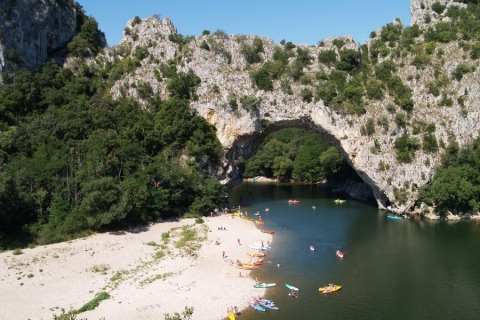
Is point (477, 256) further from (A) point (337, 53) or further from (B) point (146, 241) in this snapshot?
(A) point (337, 53)

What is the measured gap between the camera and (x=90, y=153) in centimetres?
5197

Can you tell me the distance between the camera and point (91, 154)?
51.7m

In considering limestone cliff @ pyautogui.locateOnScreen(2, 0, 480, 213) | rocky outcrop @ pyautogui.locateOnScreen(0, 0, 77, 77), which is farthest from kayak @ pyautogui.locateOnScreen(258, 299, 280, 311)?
rocky outcrop @ pyautogui.locateOnScreen(0, 0, 77, 77)

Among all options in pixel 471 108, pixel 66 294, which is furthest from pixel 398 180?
pixel 66 294

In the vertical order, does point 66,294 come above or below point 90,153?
below

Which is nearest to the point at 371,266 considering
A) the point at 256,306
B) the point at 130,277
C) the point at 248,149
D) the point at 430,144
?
the point at 256,306

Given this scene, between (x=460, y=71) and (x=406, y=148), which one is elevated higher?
(x=460, y=71)

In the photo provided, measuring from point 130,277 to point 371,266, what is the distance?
22.0 meters

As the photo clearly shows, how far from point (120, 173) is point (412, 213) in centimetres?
4168

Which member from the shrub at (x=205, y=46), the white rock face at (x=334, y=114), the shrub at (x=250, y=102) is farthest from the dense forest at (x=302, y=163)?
the shrub at (x=205, y=46)

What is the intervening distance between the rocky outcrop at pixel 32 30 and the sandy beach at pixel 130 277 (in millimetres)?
34766

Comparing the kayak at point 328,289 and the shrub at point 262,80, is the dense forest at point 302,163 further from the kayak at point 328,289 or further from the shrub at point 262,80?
the kayak at point 328,289

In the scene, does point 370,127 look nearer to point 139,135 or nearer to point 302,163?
point 302,163

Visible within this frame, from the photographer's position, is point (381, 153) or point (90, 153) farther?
point (381, 153)
